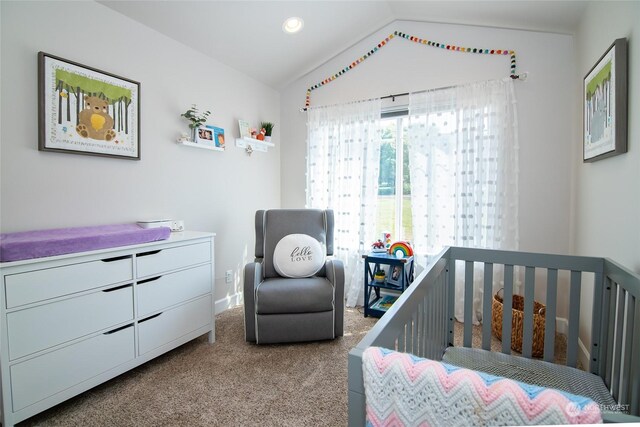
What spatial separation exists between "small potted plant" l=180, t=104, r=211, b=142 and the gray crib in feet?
6.87

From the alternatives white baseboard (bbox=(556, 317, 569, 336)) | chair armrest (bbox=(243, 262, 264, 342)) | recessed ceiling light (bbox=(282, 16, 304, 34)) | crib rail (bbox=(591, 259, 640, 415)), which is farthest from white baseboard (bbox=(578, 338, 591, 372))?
recessed ceiling light (bbox=(282, 16, 304, 34))

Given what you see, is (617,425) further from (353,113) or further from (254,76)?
(254,76)

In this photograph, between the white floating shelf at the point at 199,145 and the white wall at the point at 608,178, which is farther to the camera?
the white floating shelf at the point at 199,145

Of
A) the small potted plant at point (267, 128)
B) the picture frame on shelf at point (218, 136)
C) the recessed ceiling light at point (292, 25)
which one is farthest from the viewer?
the small potted plant at point (267, 128)

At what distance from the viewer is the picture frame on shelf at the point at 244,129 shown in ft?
9.59

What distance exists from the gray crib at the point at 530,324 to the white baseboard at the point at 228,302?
6.55 ft

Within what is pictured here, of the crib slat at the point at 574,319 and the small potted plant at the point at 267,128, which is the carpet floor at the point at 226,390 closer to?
the crib slat at the point at 574,319

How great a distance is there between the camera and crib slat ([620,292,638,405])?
101cm

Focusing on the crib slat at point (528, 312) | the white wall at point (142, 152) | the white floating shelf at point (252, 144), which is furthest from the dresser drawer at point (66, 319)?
the crib slat at point (528, 312)

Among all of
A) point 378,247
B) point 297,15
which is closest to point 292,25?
point 297,15

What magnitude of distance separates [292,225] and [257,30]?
1.64 metres

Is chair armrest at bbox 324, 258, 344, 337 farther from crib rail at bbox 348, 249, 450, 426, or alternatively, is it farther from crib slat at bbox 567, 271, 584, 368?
crib slat at bbox 567, 271, 584, 368

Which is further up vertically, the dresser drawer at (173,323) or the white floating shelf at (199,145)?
the white floating shelf at (199,145)

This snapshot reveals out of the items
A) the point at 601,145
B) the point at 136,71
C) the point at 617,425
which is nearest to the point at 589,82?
the point at 601,145
